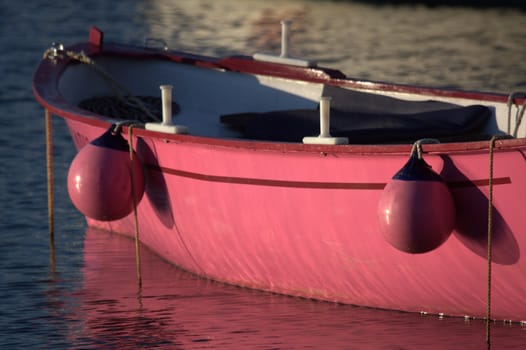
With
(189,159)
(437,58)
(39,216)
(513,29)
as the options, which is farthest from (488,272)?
(513,29)

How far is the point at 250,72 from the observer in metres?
11.1

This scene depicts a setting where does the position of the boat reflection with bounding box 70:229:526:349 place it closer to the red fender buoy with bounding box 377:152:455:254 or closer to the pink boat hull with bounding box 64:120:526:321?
the pink boat hull with bounding box 64:120:526:321

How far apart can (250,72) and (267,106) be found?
0.35 m

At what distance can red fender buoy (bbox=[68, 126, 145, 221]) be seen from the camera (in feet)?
28.9

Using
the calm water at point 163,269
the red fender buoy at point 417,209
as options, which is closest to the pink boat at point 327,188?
the red fender buoy at point 417,209

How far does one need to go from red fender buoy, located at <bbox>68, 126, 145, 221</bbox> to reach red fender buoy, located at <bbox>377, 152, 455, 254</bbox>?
6.49 ft

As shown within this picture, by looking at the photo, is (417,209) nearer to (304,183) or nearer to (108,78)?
(304,183)

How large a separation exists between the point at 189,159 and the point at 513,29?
15.9m

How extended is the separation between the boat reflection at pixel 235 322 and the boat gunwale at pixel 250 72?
1009mm

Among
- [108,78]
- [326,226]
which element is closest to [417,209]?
[326,226]

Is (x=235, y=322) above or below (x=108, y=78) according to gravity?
below

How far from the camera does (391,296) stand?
26.8 feet

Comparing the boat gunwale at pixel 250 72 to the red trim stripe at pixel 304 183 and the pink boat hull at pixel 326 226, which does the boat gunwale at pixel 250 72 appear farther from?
the red trim stripe at pixel 304 183

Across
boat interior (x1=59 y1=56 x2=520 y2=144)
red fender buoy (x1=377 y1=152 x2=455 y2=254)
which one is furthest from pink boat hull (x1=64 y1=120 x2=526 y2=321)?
boat interior (x1=59 y1=56 x2=520 y2=144)
